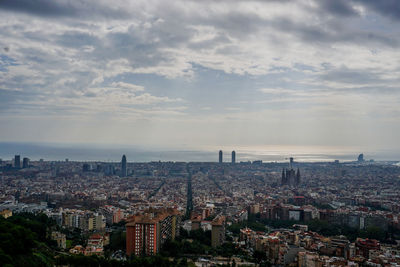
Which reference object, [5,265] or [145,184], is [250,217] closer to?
[5,265]

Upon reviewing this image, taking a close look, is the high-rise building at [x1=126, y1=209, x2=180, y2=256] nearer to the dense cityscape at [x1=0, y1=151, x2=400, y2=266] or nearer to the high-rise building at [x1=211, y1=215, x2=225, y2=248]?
the dense cityscape at [x1=0, y1=151, x2=400, y2=266]

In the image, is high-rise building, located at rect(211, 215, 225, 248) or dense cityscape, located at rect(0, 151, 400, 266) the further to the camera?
high-rise building, located at rect(211, 215, 225, 248)

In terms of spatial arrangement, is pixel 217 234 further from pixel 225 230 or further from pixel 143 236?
pixel 143 236

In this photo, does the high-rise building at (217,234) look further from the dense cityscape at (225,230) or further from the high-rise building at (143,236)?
the high-rise building at (143,236)

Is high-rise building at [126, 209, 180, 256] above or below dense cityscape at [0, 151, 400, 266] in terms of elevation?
above

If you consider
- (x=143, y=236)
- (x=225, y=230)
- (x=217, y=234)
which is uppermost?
(x=143, y=236)

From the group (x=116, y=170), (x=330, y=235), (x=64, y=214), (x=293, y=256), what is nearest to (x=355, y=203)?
(x=330, y=235)

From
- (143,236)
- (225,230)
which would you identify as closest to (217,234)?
(225,230)

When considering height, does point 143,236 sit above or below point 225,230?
above

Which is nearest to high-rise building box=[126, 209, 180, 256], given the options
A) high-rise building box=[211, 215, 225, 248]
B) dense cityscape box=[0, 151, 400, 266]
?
dense cityscape box=[0, 151, 400, 266]

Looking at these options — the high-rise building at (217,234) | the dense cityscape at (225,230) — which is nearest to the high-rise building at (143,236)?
the dense cityscape at (225,230)

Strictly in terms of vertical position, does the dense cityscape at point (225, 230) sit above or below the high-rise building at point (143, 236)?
below
